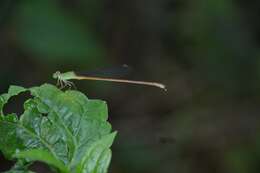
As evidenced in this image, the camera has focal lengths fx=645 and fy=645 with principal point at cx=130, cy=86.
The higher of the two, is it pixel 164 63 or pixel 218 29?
pixel 218 29

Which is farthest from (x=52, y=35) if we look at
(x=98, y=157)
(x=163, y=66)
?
(x=98, y=157)

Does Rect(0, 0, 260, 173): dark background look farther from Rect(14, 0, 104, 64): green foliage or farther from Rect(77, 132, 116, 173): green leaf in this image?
Rect(77, 132, 116, 173): green leaf

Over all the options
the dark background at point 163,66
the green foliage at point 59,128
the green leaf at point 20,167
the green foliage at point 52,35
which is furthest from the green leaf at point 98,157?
the green foliage at point 52,35

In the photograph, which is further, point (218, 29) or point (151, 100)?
point (151, 100)

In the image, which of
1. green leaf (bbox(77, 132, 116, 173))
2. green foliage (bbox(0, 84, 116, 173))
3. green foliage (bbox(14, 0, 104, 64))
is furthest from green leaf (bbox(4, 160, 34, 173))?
green foliage (bbox(14, 0, 104, 64))

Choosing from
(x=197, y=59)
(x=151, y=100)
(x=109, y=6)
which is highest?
(x=109, y=6)

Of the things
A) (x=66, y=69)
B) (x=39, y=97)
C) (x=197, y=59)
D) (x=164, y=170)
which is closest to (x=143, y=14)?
(x=197, y=59)

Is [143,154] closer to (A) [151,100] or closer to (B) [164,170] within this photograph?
(B) [164,170]

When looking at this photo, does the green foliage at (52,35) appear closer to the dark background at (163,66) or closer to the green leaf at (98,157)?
the dark background at (163,66)
